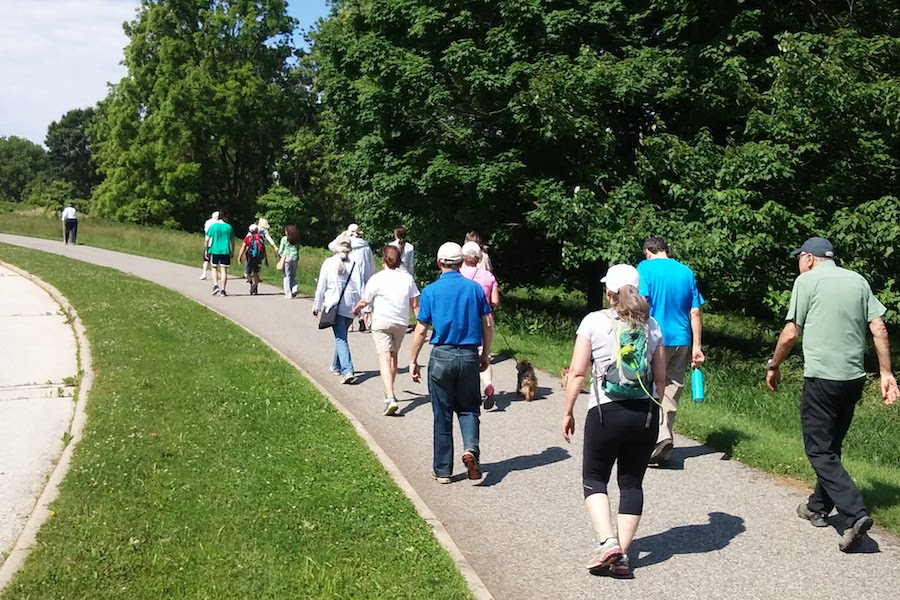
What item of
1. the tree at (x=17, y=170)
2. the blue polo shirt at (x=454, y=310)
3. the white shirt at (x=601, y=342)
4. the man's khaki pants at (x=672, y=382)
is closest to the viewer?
the white shirt at (x=601, y=342)

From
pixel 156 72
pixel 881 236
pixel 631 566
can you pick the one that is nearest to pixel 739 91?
pixel 881 236

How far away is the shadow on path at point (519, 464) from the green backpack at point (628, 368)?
2306mm

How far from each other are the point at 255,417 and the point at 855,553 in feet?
17.5

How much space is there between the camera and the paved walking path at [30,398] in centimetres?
685

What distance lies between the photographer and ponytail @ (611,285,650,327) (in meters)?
5.28

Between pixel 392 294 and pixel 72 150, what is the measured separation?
112435 mm

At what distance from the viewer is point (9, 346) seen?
43.1 feet

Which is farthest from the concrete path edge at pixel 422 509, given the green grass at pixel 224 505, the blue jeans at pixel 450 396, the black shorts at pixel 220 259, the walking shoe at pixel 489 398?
the black shorts at pixel 220 259

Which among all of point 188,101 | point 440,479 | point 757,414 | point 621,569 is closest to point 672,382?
point 440,479

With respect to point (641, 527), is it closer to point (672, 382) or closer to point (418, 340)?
point (672, 382)

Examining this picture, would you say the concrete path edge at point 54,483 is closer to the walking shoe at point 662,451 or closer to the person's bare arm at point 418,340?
the person's bare arm at point 418,340

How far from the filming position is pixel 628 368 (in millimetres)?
5199

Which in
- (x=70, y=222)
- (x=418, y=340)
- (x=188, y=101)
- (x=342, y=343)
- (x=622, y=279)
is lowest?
(x=342, y=343)

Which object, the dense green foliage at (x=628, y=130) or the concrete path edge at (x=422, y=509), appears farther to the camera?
the dense green foliage at (x=628, y=130)
